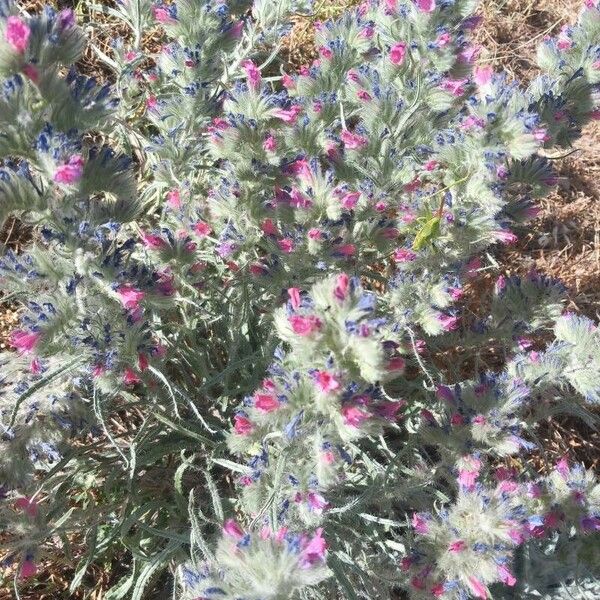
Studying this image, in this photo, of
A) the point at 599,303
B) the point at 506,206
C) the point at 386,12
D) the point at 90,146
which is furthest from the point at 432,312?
the point at 599,303

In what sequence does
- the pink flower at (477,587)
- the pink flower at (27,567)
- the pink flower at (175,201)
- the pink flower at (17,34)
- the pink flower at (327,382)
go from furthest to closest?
the pink flower at (175,201) → the pink flower at (27,567) → the pink flower at (477,587) → the pink flower at (327,382) → the pink flower at (17,34)

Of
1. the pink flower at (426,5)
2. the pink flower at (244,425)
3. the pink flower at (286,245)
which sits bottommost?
the pink flower at (244,425)

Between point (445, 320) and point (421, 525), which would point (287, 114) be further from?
point (421, 525)

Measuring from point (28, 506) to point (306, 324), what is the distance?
1326mm

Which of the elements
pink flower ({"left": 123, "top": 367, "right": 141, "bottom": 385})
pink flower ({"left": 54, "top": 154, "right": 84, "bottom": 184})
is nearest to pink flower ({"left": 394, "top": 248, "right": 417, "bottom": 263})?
pink flower ({"left": 123, "top": 367, "right": 141, "bottom": 385})

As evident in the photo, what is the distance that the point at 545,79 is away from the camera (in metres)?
2.58

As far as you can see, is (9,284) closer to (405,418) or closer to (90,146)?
(90,146)

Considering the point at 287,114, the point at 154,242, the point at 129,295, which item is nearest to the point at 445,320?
the point at 287,114

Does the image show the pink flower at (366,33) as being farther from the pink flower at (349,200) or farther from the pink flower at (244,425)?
the pink flower at (244,425)

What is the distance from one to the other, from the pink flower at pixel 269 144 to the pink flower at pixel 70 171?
36.7 inches

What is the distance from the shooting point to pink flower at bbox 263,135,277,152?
243 cm

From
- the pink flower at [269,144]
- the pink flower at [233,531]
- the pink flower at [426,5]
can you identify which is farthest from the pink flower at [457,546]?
the pink flower at [426,5]

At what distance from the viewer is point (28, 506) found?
2.28m

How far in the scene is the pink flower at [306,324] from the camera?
1.62 meters
